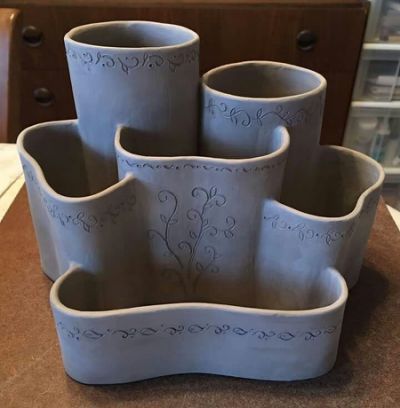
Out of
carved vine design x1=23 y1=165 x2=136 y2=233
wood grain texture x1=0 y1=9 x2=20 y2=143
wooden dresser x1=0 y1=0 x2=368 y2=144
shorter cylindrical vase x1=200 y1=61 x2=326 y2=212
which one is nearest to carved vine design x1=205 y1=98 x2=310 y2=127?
shorter cylindrical vase x1=200 y1=61 x2=326 y2=212

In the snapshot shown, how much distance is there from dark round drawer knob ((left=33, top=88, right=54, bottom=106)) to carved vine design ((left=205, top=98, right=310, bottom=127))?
0.81 meters

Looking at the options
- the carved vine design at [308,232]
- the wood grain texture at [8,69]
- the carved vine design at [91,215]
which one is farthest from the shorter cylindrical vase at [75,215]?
the wood grain texture at [8,69]

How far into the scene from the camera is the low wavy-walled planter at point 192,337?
377 millimetres

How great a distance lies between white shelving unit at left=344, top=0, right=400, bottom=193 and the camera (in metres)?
1.15

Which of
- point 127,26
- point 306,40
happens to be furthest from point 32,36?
point 127,26

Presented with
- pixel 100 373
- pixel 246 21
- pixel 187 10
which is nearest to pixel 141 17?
pixel 187 10

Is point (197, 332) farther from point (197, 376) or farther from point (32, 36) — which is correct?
point (32, 36)

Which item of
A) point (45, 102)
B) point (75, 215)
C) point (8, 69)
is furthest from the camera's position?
point (45, 102)

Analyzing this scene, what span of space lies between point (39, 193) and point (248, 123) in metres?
0.19

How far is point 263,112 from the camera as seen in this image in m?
0.42


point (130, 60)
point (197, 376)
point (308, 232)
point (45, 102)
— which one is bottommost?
point (45, 102)

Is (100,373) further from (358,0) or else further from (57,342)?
(358,0)

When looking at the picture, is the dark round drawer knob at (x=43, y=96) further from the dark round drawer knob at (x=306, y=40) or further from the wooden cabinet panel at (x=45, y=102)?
the dark round drawer knob at (x=306, y=40)

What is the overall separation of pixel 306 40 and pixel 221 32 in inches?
7.3
